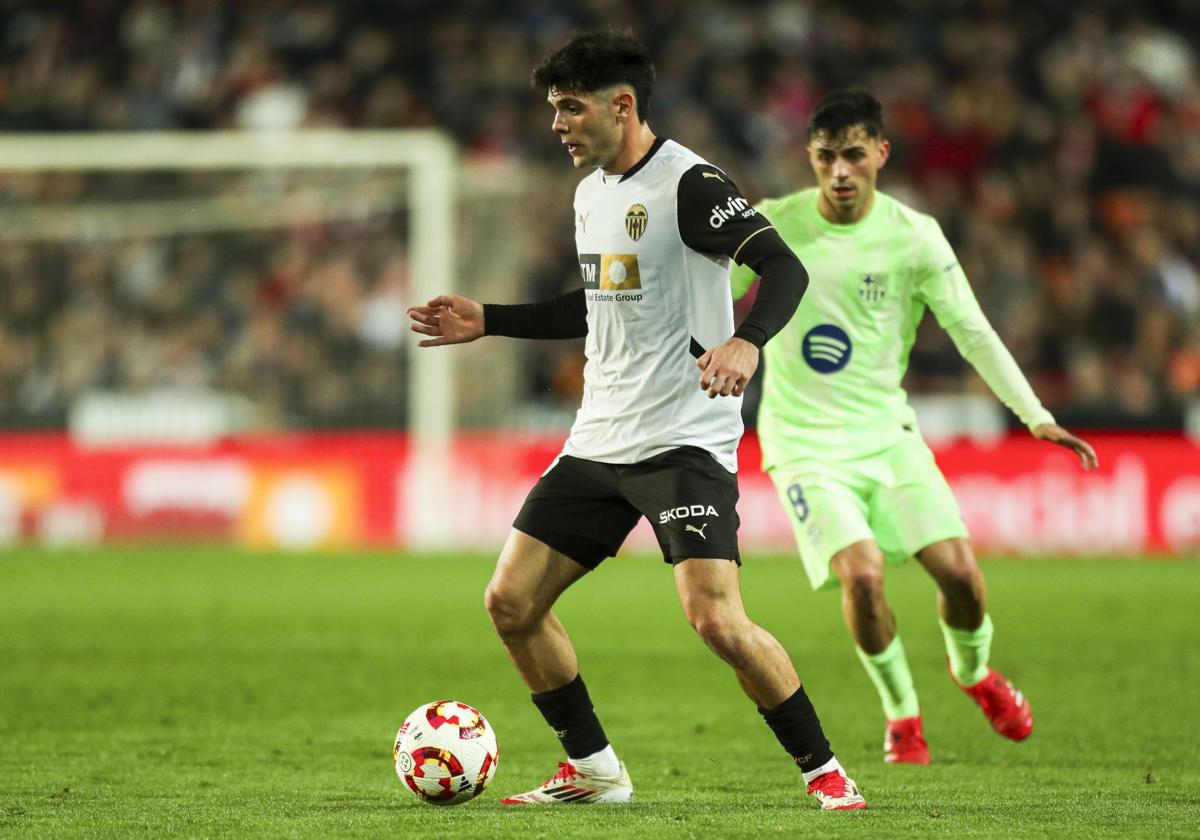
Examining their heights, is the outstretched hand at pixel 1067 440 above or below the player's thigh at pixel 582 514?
above

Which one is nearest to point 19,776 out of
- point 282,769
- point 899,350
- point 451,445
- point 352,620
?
point 282,769

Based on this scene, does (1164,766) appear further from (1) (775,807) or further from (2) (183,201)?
(2) (183,201)

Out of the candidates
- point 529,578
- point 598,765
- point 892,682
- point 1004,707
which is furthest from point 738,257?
point 1004,707

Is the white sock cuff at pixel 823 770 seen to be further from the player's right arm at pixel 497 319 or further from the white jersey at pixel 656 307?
the player's right arm at pixel 497 319

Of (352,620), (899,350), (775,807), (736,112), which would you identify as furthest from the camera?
(736,112)

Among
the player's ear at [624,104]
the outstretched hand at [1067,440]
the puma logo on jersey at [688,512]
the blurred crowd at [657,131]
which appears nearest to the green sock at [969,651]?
the outstretched hand at [1067,440]

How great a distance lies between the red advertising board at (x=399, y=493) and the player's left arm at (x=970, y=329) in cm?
1006

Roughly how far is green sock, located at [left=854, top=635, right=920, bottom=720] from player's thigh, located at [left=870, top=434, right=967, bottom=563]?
0.38 metres

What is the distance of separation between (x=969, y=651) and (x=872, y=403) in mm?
1050

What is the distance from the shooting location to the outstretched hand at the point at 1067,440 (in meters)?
7.17

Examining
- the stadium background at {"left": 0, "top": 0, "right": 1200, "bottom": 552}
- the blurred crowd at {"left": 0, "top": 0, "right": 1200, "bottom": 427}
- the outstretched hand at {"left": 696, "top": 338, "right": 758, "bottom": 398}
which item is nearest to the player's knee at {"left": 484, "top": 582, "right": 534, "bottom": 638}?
the outstretched hand at {"left": 696, "top": 338, "right": 758, "bottom": 398}

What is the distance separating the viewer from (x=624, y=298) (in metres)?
5.92

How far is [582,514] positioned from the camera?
5988mm

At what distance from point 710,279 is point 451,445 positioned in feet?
42.1
